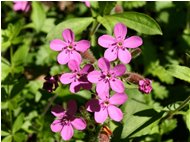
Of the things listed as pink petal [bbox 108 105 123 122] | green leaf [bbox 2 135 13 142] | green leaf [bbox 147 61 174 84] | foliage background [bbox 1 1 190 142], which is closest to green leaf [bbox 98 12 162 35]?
foliage background [bbox 1 1 190 142]

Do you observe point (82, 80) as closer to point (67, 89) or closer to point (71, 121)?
point (71, 121)

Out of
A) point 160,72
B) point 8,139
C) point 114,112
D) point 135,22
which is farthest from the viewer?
point 160,72

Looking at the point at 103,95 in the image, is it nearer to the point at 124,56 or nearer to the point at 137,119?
the point at 124,56

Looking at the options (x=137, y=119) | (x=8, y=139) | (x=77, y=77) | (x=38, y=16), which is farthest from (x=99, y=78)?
(x=38, y=16)

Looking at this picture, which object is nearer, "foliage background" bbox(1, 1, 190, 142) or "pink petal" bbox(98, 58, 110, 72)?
"pink petal" bbox(98, 58, 110, 72)

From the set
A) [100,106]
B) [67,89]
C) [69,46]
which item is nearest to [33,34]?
[67,89]

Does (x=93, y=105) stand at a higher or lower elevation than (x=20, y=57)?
lower

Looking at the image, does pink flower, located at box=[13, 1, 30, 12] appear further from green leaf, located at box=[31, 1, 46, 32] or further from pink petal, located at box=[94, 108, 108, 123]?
pink petal, located at box=[94, 108, 108, 123]
